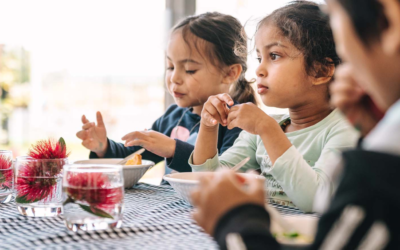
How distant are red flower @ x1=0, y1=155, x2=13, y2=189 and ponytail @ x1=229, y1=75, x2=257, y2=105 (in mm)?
1058

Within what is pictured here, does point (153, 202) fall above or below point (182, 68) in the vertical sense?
below

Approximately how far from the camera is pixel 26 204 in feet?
2.86

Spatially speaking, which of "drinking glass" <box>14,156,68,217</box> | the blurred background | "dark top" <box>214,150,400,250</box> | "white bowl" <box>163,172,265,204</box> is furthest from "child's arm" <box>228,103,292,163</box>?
the blurred background

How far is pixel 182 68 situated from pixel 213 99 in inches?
21.2

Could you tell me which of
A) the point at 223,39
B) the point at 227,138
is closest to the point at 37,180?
the point at 227,138

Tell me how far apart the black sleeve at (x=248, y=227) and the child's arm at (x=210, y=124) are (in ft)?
2.43

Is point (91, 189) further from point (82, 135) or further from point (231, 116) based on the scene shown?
point (82, 135)

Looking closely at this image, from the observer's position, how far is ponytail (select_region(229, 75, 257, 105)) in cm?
186

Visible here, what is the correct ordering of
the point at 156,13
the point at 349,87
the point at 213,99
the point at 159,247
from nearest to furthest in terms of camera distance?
→ the point at 349,87 → the point at 159,247 → the point at 213,99 → the point at 156,13

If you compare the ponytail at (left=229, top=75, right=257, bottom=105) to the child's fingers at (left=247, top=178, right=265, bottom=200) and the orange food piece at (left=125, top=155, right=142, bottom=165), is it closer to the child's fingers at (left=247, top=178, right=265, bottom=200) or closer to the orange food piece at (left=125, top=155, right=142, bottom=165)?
the orange food piece at (left=125, top=155, right=142, bottom=165)

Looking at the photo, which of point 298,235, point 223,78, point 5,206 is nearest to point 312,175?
point 298,235

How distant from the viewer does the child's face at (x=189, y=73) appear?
5.78 feet

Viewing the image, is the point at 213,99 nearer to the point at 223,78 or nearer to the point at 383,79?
the point at 223,78

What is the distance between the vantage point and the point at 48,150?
0.96m
